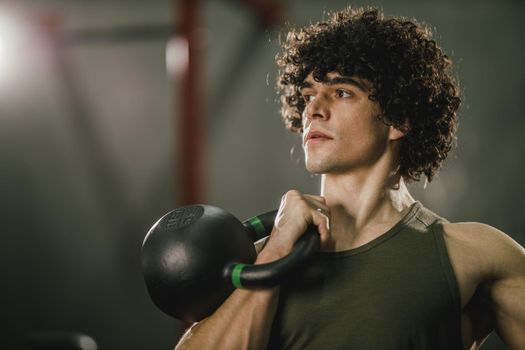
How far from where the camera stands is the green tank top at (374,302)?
1410 millimetres

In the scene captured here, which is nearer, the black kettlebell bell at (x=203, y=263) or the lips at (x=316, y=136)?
the black kettlebell bell at (x=203, y=263)

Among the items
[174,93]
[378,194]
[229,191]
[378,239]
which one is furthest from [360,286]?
[174,93]

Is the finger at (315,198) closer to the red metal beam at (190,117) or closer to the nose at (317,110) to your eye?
the nose at (317,110)

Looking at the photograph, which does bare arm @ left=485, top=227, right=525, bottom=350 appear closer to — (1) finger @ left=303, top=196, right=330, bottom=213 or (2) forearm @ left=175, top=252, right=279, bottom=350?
(1) finger @ left=303, top=196, right=330, bottom=213

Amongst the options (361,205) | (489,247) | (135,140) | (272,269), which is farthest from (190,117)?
(272,269)

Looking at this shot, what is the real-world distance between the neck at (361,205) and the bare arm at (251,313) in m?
0.18

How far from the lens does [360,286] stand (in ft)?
4.79

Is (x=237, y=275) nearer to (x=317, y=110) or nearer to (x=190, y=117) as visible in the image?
(x=317, y=110)

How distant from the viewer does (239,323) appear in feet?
→ 4.42

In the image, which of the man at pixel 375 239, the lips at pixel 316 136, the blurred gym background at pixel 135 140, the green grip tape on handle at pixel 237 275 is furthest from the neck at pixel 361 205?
the blurred gym background at pixel 135 140

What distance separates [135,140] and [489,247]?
4108mm

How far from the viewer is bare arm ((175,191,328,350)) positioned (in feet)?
4.42

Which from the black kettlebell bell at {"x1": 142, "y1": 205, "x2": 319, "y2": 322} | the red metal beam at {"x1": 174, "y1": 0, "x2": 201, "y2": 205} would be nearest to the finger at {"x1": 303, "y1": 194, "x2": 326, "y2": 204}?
the black kettlebell bell at {"x1": 142, "y1": 205, "x2": 319, "y2": 322}

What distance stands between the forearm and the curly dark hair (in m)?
0.72
